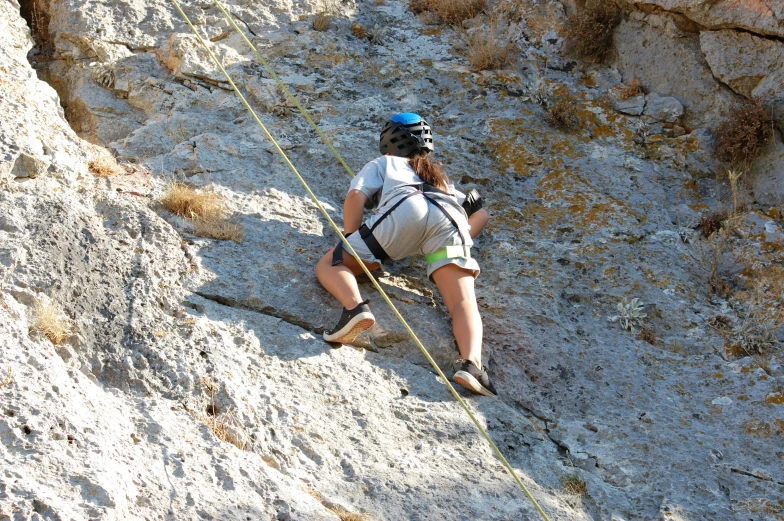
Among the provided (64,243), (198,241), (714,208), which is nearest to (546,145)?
(714,208)

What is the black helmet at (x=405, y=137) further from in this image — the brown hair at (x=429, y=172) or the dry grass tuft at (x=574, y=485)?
the dry grass tuft at (x=574, y=485)

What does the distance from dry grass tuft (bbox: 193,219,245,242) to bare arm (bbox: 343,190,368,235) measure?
708 mm

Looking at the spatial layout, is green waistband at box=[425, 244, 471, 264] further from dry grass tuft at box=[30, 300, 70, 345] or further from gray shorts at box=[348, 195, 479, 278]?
dry grass tuft at box=[30, 300, 70, 345]

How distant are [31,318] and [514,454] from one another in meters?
2.61

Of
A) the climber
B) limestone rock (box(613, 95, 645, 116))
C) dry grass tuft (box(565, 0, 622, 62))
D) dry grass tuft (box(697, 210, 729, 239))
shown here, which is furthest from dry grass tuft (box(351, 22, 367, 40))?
dry grass tuft (box(697, 210, 729, 239))

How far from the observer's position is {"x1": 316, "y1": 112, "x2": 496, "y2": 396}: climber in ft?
16.0

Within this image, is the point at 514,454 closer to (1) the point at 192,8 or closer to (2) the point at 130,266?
(2) the point at 130,266

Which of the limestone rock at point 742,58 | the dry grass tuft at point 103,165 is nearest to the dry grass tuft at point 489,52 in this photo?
the limestone rock at point 742,58

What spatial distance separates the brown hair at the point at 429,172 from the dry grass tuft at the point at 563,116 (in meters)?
1.80

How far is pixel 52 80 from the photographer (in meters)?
6.94

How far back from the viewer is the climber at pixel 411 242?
4.88 m

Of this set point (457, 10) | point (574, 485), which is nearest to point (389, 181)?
point (574, 485)

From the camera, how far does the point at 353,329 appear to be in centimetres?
480

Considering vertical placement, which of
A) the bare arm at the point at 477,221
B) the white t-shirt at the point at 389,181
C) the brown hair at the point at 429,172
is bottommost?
the bare arm at the point at 477,221
